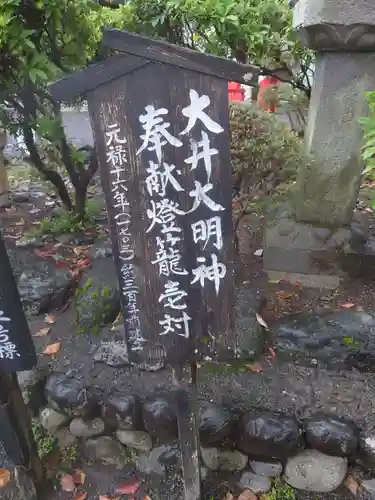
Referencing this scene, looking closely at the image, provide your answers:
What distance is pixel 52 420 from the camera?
315 cm

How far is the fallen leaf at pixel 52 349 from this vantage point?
362 cm

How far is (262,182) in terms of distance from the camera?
3.62m

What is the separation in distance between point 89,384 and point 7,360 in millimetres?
999

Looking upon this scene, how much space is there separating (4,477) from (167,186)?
2.50 meters

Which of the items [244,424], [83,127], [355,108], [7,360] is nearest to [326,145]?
[355,108]

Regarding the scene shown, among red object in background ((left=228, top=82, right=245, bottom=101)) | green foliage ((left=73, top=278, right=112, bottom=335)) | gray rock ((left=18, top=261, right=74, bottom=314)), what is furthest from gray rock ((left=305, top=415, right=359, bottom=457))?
red object in background ((left=228, top=82, right=245, bottom=101))

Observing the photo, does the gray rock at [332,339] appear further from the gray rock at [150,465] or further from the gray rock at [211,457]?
the gray rock at [150,465]

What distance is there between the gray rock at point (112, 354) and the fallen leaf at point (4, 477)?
0.96 metres

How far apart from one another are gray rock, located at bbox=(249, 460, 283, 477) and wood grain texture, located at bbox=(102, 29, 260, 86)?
2338 millimetres

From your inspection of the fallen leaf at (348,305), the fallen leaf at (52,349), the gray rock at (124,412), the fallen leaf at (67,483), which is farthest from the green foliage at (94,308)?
the fallen leaf at (348,305)

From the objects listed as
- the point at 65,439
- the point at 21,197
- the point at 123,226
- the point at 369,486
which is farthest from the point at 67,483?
the point at 21,197

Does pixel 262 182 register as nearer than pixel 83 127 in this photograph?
Yes

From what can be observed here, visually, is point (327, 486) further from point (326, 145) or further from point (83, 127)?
point (83, 127)

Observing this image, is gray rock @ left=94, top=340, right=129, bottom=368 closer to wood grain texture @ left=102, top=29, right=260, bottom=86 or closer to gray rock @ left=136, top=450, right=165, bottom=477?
gray rock @ left=136, top=450, right=165, bottom=477
